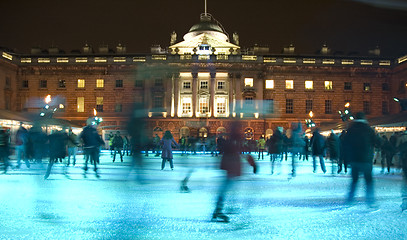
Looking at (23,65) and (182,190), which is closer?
(182,190)

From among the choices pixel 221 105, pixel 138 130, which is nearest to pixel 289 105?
pixel 221 105

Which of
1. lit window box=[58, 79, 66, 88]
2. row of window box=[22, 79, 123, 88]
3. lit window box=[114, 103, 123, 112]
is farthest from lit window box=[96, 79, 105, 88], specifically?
lit window box=[58, 79, 66, 88]

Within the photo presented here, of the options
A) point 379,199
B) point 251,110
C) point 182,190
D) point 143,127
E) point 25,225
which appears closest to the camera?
point 25,225

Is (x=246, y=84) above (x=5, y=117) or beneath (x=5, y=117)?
above

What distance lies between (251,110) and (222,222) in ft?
169

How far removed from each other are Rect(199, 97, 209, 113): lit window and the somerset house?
Answer: 0.46 feet

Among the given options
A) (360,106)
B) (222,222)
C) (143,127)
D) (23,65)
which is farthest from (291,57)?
(222,222)

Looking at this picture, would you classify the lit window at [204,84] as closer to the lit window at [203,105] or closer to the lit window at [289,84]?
the lit window at [203,105]

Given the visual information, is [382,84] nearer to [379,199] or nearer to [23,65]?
[23,65]

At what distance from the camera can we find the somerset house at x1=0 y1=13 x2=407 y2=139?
5816 cm

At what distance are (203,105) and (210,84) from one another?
3276 mm

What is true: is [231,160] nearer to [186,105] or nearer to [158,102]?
[186,105]

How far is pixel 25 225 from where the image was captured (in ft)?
19.7

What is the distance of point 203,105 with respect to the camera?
5844cm
